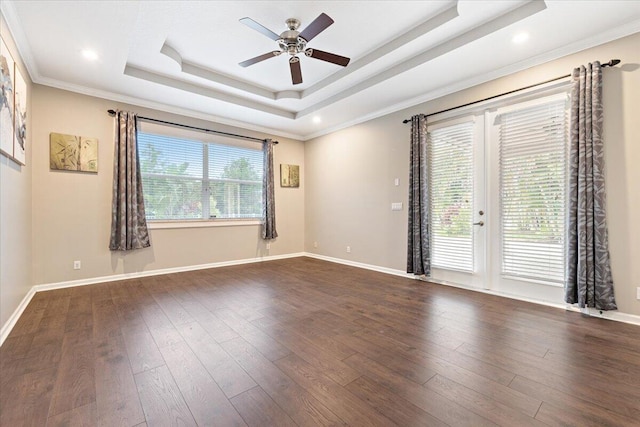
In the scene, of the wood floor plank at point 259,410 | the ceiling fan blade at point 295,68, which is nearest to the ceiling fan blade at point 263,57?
the ceiling fan blade at point 295,68

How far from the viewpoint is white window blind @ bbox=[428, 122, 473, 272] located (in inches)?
147

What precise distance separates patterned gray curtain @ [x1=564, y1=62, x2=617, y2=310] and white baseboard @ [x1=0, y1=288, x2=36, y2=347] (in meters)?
Answer: 5.20

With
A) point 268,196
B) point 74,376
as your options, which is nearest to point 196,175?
point 268,196

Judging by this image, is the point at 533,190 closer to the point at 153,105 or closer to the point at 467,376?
the point at 467,376

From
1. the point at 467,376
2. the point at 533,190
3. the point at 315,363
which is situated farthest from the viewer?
the point at 533,190

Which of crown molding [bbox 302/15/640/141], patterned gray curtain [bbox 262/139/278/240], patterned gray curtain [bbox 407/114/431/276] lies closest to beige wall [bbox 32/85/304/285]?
patterned gray curtain [bbox 262/139/278/240]

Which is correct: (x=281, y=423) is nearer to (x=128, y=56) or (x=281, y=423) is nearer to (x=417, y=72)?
(x=417, y=72)

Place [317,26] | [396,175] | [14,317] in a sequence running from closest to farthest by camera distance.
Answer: [317,26] → [14,317] → [396,175]

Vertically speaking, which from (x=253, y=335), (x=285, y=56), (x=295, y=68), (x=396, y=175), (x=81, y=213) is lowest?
(x=253, y=335)

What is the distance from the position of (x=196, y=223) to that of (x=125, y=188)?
48.2 inches

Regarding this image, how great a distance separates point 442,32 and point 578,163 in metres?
1.93

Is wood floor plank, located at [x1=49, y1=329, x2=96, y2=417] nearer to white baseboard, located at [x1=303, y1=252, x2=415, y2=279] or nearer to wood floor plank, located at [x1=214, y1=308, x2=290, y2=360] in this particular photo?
wood floor plank, located at [x1=214, y1=308, x2=290, y2=360]

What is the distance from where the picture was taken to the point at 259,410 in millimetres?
1474

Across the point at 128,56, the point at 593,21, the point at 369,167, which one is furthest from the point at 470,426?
the point at 128,56
